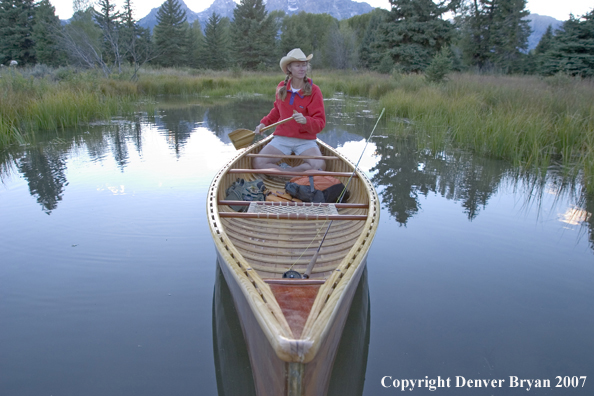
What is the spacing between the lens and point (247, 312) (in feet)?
6.17

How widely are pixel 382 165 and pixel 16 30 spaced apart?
33.2 m

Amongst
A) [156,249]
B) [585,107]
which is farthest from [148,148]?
[585,107]

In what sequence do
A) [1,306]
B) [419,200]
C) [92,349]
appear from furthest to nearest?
[419,200]
[1,306]
[92,349]

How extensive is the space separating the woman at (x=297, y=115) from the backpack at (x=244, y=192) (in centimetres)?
57

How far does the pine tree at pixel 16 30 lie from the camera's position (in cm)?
2927

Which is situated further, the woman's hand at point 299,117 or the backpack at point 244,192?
the woman's hand at point 299,117

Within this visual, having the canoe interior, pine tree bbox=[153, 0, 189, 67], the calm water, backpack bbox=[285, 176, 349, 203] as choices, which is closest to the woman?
backpack bbox=[285, 176, 349, 203]

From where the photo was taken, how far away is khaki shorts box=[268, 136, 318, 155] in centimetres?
496

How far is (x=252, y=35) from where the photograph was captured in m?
37.2

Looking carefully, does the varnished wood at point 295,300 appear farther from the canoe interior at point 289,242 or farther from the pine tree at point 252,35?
the pine tree at point 252,35

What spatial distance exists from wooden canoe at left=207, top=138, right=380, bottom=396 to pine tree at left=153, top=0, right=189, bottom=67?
126 feet

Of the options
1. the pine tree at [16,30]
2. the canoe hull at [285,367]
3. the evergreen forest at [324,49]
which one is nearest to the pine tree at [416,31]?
the evergreen forest at [324,49]

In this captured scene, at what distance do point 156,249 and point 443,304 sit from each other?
7.95 ft

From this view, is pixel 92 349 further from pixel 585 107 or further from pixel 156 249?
pixel 585 107
